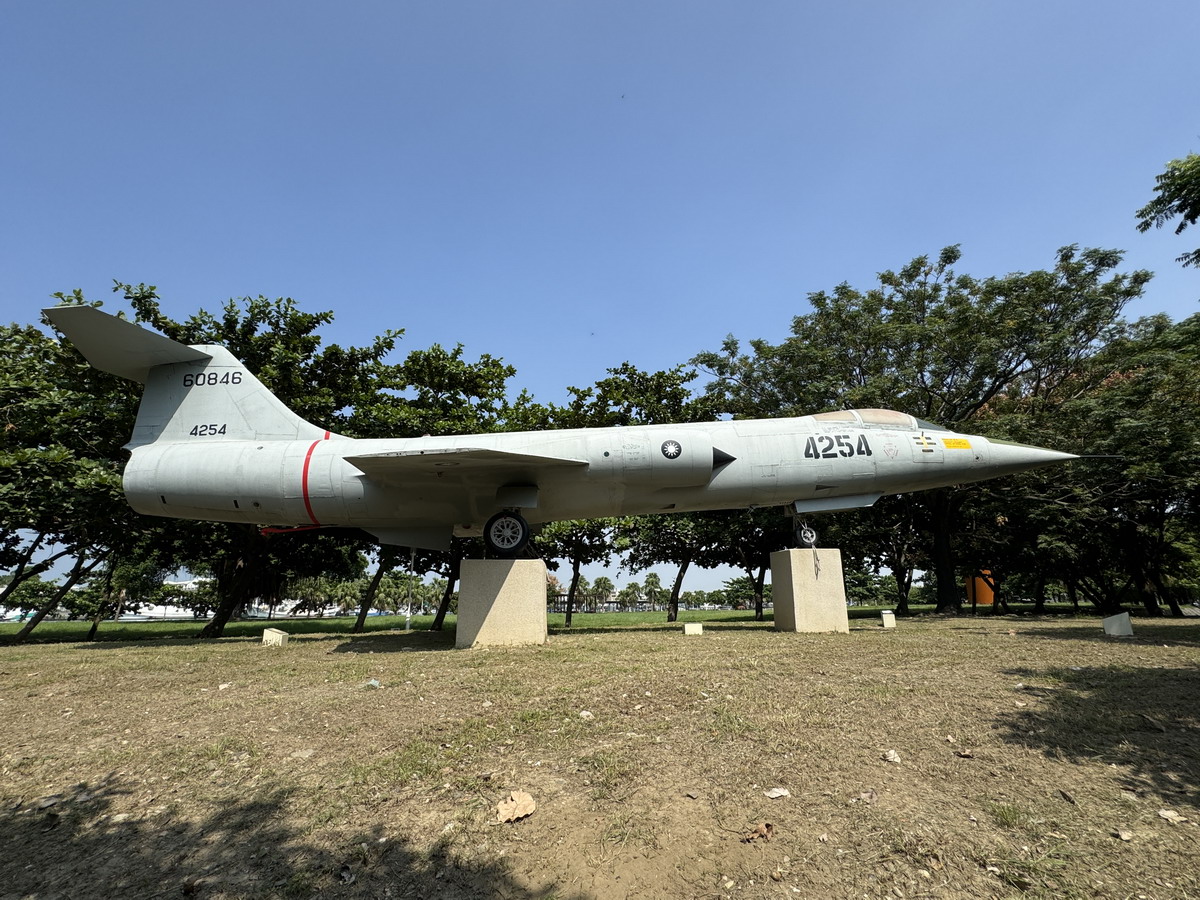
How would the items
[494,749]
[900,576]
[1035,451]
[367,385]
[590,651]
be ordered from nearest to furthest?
[494,749]
[590,651]
[1035,451]
[367,385]
[900,576]

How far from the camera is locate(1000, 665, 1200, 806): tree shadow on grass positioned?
3541 mm

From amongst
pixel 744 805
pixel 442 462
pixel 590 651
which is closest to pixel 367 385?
pixel 442 462

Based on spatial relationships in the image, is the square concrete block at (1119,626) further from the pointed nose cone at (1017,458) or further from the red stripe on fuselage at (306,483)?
the red stripe on fuselage at (306,483)

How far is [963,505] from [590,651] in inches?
716

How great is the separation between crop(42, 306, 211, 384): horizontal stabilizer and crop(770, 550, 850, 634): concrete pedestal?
503 inches

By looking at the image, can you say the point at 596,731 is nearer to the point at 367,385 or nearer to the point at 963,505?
the point at 367,385

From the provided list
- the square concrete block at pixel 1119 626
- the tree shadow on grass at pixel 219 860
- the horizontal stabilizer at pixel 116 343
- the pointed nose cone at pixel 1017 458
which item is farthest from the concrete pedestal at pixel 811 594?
the horizontal stabilizer at pixel 116 343

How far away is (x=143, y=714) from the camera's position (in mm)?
5395

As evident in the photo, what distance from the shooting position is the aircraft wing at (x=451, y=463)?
939 cm

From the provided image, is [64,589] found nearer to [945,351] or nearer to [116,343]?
[116,343]

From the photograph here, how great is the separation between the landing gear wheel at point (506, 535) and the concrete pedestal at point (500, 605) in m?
0.69

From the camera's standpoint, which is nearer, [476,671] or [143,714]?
[143,714]

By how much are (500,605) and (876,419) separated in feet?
27.6

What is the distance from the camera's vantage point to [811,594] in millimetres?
11266
